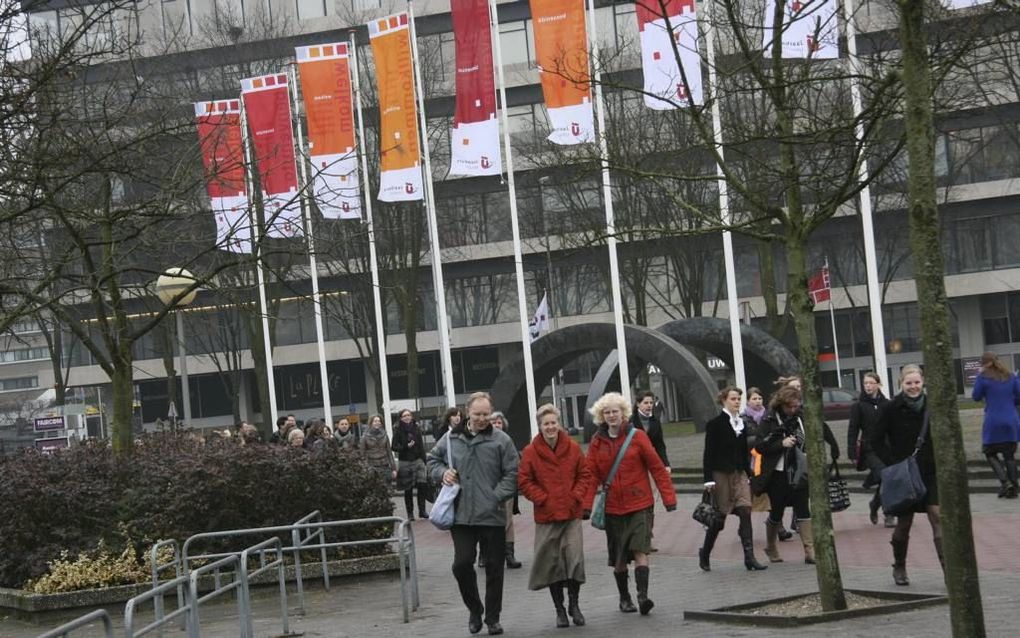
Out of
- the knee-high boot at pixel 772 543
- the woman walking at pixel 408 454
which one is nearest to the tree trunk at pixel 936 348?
the knee-high boot at pixel 772 543

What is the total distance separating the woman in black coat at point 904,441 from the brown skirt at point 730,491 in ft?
7.31

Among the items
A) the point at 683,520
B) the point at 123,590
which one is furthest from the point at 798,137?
the point at 683,520

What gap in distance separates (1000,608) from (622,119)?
34.5m

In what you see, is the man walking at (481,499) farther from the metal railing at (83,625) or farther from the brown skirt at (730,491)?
the metal railing at (83,625)

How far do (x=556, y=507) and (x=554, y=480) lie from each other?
0.21 m

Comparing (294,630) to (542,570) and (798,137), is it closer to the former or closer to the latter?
(542,570)

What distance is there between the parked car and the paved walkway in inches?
1243

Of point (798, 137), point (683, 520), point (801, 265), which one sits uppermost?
point (798, 137)

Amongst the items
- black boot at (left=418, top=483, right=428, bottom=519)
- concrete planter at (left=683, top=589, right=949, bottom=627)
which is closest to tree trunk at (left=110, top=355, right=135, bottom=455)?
black boot at (left=418, top=483, right=428, bottom=519)

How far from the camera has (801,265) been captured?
39.0ft

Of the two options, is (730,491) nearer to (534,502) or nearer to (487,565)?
(534,502)

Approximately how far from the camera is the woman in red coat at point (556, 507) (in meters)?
12.3

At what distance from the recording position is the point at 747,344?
119ft

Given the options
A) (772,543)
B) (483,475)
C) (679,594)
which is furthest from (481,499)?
(772,543)
